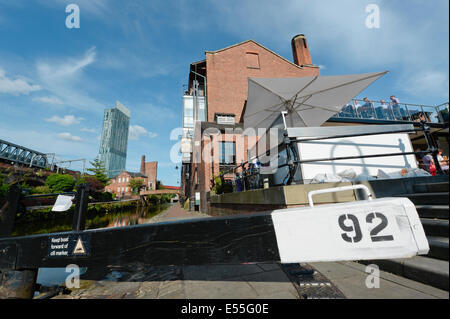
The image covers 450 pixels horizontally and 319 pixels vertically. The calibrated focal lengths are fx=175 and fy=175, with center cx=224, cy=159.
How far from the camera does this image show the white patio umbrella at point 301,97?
5.36 meters

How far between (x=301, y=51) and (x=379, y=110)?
37.0 feet

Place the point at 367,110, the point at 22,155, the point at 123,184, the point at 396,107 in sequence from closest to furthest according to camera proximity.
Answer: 1. the point at 367,110
2. the point at 396,107
3. the point at 22,155
4. the point at 123,184

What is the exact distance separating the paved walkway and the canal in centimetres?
87

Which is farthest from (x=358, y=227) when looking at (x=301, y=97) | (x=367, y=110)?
(x=367, y=110)

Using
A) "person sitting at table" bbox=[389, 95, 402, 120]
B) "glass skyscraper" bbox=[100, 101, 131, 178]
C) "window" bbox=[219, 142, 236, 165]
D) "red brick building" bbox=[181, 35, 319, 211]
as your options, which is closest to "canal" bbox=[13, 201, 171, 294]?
"red brick building" bbox=[181, 35, 319, 211]

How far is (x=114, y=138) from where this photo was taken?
6496 inches

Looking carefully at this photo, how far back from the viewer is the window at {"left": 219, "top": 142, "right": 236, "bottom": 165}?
1314 cm

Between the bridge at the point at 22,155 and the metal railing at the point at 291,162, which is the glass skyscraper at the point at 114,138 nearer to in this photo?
the bridge at the point at 22,155

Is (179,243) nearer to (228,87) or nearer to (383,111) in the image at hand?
(383,111)

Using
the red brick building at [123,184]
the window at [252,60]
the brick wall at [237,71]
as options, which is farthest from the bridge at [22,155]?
the window at [252,60]

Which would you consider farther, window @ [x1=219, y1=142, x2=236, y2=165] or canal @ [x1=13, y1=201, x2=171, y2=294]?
window @ [x1=219, y1=142, x2=236, y2=165]

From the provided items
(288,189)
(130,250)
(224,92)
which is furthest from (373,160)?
(224,92)

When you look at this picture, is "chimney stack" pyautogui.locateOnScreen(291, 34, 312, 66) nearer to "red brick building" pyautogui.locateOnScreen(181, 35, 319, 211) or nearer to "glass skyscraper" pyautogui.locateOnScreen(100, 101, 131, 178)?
"red brick building" pyautogui.locateOnScreen(181, 35, 319, 211)
